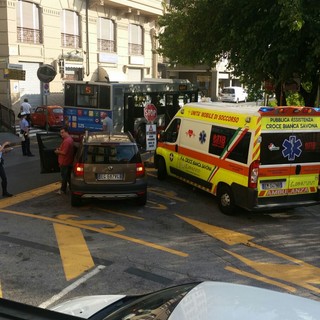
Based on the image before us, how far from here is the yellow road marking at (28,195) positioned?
9344mm

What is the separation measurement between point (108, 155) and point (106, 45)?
25715 mm

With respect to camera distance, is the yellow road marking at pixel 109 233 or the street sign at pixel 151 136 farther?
the street sign at pixel 151 136

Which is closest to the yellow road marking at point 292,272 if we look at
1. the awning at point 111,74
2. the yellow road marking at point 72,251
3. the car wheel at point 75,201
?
the yellow road marking at point 72,251

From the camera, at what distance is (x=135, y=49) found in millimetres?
36219

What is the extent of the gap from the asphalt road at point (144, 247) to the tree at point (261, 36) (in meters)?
4.02

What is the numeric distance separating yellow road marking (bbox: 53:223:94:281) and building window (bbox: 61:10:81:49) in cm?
2331

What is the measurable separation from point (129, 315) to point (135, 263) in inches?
140

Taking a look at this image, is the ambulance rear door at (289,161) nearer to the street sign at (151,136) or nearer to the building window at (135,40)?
the street sign at (151,136)

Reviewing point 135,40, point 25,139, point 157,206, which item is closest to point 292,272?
point 157,206

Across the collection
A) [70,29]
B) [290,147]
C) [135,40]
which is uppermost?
[135,40]

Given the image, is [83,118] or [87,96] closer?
[87,96]

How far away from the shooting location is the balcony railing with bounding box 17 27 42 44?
25.2 metres

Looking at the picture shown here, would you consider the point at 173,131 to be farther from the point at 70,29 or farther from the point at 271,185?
the point at 70,29

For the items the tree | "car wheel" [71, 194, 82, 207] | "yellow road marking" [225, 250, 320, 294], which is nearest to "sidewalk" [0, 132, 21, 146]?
the tree
